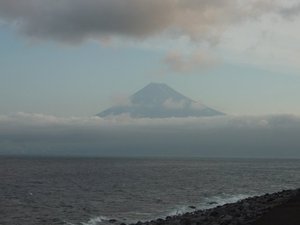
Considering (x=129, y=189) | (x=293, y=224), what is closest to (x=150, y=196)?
(x=129, y=189)

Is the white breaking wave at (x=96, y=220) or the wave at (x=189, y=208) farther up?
the wave at (x=189, y=208)

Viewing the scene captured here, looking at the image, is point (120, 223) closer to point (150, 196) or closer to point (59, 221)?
point (59, 221)

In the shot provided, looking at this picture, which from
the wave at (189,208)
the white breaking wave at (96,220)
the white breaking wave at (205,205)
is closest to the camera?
the white breaking wave at (96,220)

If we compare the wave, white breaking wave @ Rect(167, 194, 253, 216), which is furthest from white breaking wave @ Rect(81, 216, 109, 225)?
white breaking wave @ Rect(167, 194, 253, 216)

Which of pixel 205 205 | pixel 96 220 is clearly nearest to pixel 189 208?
pixel 205 205

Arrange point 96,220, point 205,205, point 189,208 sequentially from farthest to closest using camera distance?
point 205,205 → point 189,208 → point 96,220

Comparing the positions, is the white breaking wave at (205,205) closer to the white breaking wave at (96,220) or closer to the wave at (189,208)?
the wave at (189,208)

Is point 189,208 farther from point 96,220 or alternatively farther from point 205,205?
point 96,220

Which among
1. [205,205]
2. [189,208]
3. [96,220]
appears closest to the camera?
[96,220]

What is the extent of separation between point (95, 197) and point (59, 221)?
57.6 ft

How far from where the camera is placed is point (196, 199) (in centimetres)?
5106

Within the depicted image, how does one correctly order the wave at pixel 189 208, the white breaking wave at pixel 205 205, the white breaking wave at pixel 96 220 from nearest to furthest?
1. the white breaking wave at pixel 96 220
2. the wave at pixel 189 208
3. the white breaking wave at pixel 205 205

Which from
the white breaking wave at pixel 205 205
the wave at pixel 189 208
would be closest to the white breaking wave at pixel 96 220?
the wave at pixel 189 208

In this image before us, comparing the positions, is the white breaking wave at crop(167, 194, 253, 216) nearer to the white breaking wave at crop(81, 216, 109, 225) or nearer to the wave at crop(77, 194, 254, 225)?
the wave at crop(77, 194, 254, 225)
